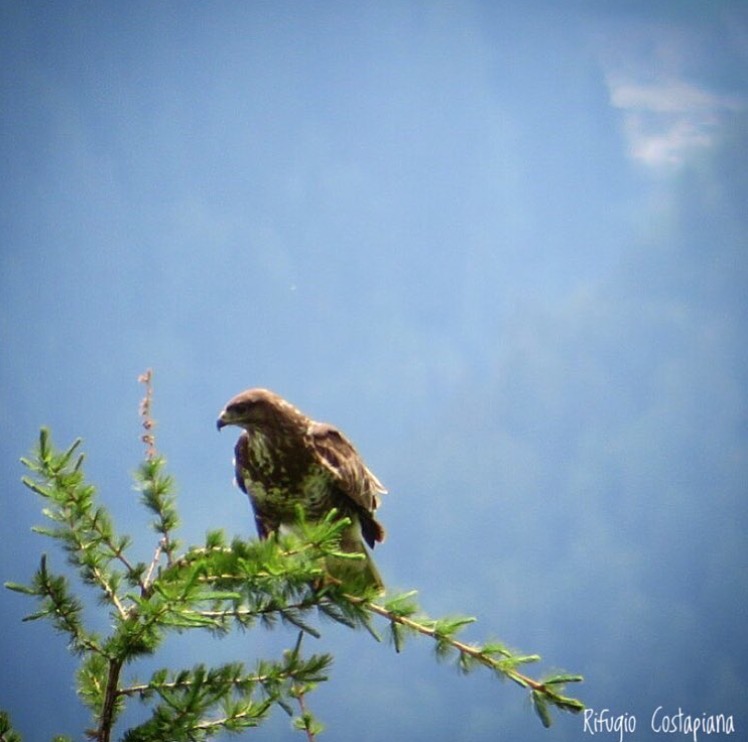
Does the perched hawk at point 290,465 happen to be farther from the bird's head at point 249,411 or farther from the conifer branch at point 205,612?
the conifer branch at point 205,612

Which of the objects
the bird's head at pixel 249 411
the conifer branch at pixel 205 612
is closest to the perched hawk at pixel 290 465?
the bird's head at pixel 249 411

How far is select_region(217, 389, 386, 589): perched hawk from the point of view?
2414 mm

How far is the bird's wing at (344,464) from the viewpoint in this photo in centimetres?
248

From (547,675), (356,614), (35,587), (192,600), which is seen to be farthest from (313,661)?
(35,587)

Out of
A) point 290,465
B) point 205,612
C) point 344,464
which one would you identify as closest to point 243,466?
point 290,465

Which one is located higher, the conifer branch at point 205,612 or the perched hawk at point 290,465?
the perched hawk at point 290,465

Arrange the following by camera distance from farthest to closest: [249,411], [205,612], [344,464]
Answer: [344,464] → [249,411] → [205,612]

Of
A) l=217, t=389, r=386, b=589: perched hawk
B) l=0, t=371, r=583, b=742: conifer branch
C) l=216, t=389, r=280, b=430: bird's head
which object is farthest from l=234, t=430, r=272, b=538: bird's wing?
l=0, t=371, r=583, b=742: conifer branch

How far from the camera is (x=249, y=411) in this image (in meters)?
2.39

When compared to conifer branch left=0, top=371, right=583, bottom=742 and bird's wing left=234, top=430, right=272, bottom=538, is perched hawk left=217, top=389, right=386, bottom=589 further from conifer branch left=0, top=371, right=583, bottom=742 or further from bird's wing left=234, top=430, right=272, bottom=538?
conifer branch left=0, top=371, right=583, bottom=742

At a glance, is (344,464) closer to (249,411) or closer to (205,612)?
(249,411)

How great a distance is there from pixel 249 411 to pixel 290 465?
0.21 metres

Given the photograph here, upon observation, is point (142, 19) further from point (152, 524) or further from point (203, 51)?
point (152, 524)

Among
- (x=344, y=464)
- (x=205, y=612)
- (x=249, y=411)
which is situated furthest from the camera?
(x=344, y=464)
